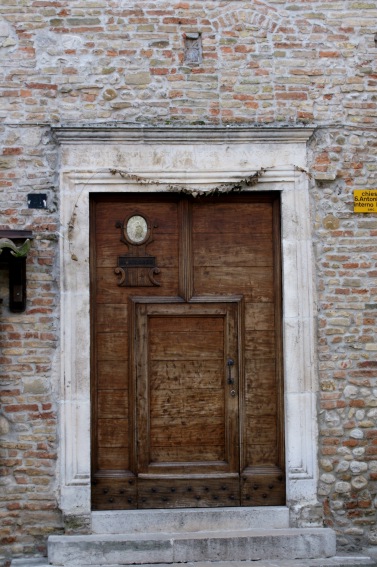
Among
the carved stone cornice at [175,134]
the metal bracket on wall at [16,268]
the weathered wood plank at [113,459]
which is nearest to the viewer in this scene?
the metal bracket on wall at [16,268]

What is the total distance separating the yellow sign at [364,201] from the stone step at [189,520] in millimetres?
2350

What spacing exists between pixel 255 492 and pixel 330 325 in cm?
141

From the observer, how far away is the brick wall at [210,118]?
573 centimetres

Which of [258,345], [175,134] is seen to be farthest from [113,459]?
[175,134]

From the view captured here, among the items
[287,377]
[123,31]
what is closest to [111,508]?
[287,377]

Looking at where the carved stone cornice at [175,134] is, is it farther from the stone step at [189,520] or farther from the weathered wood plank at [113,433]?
the stone step at [189,520]

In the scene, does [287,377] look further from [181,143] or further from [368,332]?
[181,143]

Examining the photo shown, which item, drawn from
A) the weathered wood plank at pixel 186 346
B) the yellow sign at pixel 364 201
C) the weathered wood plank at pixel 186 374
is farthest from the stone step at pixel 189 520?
the yellow sign at pixel 364 201

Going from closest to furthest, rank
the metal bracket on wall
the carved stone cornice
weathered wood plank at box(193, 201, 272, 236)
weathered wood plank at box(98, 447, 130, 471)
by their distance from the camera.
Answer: the metal bracket on wall
the carved stone cornice
weathered wood plank at box(98, 447, 130, 471)
weathered wood plank at box(193, 201, 272, 236)

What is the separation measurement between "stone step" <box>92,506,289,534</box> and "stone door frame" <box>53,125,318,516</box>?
0.14 meters

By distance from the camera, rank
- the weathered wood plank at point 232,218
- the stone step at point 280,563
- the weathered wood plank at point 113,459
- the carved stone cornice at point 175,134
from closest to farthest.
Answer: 1. the stone step at point 280,563
2. the carved stone cornice at point 175,134
3. the weathered wood plank at point 113,459
4. the weathered wood plank at point 232,218

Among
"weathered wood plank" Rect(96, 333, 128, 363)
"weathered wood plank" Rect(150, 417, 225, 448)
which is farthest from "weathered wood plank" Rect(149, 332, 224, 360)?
"weathered wood plank" Rect(150, 417, 225, 448)

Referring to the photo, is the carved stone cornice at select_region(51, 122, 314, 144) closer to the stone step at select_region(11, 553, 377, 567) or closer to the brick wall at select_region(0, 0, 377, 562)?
the brick wall at select_region(0, 0, 377, 562)

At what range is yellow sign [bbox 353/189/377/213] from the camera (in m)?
5.91
